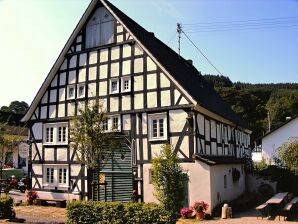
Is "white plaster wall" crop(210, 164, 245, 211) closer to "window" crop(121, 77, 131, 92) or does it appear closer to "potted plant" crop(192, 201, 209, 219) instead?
"potted plant" crop(192, 201, 209, 219)

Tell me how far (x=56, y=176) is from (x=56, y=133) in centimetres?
282

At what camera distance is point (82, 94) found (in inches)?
971

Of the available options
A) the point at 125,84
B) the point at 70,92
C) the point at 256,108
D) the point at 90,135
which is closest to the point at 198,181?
the point at 90,135

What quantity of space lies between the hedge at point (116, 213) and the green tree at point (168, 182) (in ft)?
4.54

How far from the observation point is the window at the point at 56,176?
24578 millimetres

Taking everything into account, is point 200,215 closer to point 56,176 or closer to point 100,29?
A: point 56,176

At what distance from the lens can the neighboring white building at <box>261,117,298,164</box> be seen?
141 feet

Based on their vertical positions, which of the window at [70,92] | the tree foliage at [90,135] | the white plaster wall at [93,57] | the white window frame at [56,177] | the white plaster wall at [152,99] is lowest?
the white window frame at [56,177]

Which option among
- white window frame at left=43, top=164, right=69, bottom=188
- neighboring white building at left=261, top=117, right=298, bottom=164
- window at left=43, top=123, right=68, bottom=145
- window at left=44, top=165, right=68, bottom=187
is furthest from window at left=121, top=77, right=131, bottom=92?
neighboring white building at left=261, top=117, right=298, bottom=164

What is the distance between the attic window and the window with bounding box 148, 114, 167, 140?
5950mm

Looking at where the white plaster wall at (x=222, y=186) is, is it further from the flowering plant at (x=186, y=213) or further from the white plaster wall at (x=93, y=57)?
the white plaster wall at (x=93, y=57)

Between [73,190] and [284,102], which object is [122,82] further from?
[284,102]

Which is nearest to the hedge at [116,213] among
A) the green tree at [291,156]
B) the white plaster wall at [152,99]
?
the white plaster wall at [152,99]

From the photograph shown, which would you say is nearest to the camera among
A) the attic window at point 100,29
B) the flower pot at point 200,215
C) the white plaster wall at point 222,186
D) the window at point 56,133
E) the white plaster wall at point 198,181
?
the flower pot at point 200,215
